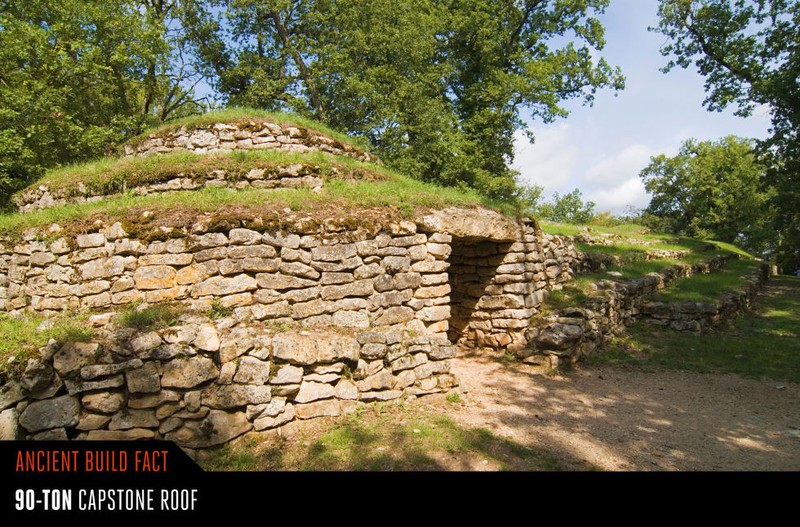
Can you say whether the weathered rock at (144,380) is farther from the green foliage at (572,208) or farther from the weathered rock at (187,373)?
the green foliage at (572,208)

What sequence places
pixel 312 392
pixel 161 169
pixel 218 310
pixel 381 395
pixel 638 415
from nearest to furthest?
pixel 312 392 < pixel 218 310 < pixel 381 395 < pixel 638 415 < pixel 161 169

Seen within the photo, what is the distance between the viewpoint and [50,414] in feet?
13.3

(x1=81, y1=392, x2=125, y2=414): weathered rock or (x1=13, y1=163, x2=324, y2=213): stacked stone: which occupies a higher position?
(x1=13, y1=163, x2=324, y2=213): stacked stone

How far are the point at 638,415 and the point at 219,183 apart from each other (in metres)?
6.89

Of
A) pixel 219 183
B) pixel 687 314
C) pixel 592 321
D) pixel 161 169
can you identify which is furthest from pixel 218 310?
pixel 687 314

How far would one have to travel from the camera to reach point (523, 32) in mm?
22969

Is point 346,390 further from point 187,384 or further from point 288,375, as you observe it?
point 187,384

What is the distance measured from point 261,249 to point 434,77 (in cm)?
1729

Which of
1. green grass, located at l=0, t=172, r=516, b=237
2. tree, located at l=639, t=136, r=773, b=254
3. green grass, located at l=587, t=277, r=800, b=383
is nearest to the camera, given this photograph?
green grass, located at l=0, t=172, r=516, b=237

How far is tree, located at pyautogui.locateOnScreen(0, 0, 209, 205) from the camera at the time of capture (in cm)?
1170

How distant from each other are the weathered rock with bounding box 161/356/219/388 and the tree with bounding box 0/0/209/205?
10.5 m

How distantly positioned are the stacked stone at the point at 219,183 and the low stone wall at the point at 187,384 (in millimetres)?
2914

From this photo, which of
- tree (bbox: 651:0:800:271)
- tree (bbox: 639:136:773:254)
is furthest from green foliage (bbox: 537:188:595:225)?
tree (bbox: 651:0:800:271)

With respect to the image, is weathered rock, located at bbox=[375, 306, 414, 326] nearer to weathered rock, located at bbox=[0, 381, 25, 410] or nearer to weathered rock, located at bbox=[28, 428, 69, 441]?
weathered rock, located at bbox=[28, 428, 69, 441]
